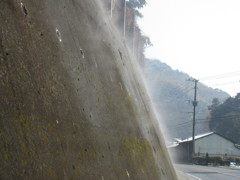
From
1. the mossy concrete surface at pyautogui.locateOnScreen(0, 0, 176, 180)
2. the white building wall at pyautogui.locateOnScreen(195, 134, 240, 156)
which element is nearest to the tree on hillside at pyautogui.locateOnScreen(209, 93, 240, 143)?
the white building wall at pyautogui.locateOnScreen(195, 134, 240, 156)

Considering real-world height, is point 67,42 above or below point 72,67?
above

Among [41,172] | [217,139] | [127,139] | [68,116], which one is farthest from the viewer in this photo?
[217,139]

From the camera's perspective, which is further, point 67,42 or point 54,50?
point 67,42

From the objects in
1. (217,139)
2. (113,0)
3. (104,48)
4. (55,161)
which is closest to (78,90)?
(55,161)

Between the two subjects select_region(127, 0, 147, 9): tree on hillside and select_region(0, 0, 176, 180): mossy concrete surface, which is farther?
select_region(127, 0, 147, 9): tree on hillside

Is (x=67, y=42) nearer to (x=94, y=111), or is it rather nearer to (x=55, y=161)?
(x=94, y=111)

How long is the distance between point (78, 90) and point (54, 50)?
444 millimetres

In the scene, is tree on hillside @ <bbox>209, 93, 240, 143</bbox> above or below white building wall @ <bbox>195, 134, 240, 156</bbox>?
above

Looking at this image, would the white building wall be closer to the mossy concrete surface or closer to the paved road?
the paved road

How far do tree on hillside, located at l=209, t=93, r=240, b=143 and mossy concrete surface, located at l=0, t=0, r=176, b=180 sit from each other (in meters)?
79.7

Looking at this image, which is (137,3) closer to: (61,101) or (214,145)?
(61,101)

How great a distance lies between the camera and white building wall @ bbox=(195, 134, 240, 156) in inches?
2859

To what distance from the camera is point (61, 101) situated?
2965mm

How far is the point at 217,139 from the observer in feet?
238
